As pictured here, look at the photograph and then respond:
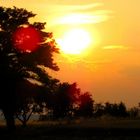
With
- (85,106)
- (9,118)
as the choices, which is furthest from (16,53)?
(85,106)

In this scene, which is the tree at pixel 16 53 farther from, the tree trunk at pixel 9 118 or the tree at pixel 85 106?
the tree at pixel 85 106

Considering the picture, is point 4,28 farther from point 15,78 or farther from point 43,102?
point 43,102

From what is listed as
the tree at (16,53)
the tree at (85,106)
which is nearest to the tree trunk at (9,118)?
the tree at (16,53)

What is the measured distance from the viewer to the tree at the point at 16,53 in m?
59.8

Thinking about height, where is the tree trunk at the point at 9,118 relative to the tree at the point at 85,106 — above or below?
below

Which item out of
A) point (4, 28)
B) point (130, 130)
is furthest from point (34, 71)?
point (130, 130)

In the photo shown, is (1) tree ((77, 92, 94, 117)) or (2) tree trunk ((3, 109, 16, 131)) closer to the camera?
(2) tree trunk ((3, 109, 16, 131))

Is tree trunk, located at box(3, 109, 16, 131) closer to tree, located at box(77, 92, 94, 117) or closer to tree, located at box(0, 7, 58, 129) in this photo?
tree, located at box(0, 7, 58, 129)

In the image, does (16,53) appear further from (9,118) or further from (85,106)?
(85,106)

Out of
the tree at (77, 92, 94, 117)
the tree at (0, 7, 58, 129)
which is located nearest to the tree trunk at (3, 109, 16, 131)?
the tree at (0, 7, 58, 129)

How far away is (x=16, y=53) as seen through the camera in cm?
6103

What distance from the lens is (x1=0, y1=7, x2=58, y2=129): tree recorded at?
59750 millimetres

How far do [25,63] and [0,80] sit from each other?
368 centimetres

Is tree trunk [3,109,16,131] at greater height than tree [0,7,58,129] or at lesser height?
lesser
